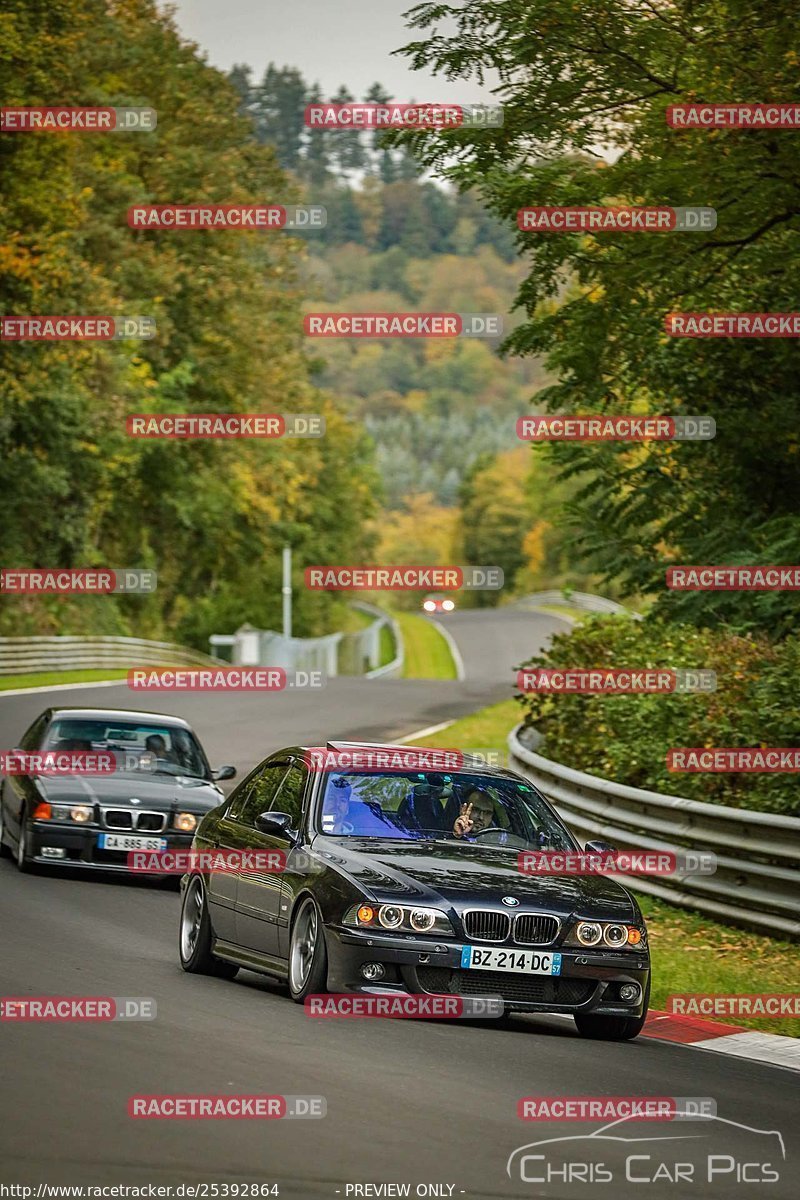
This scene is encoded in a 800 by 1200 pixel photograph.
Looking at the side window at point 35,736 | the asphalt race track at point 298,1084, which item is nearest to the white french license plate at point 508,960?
the asphalt race track at point 298,1084

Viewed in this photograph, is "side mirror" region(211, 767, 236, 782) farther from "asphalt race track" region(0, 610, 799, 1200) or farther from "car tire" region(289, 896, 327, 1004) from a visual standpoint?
"car tire" region(289, 896, 327, 1004)

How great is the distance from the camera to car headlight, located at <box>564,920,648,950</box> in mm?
10328

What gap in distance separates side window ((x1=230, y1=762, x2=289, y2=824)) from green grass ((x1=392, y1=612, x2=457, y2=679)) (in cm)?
6387

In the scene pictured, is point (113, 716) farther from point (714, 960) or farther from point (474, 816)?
point (474, 816)

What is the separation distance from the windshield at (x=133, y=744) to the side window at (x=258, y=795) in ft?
18.6

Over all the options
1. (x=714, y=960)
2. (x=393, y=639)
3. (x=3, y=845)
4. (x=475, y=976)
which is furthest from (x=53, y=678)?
(x=393, y=639)

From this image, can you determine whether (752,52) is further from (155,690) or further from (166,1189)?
(155,690)

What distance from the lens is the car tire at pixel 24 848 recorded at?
56.0 ft

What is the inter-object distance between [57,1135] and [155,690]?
125 ft

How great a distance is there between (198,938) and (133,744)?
20.8 feet

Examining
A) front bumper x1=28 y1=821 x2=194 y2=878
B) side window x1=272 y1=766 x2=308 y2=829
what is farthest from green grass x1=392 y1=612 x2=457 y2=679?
side window x1=272 y1=766 x2=308 y2=829

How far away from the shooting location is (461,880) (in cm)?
1038

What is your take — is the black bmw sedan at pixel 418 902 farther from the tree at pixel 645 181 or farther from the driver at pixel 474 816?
the tree at pixel 645 181

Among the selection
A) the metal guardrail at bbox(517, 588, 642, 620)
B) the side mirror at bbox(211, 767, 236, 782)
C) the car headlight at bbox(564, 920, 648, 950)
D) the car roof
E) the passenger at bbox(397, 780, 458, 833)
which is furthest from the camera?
the metal guardrail at bbox(517, 588, 642, 620)
